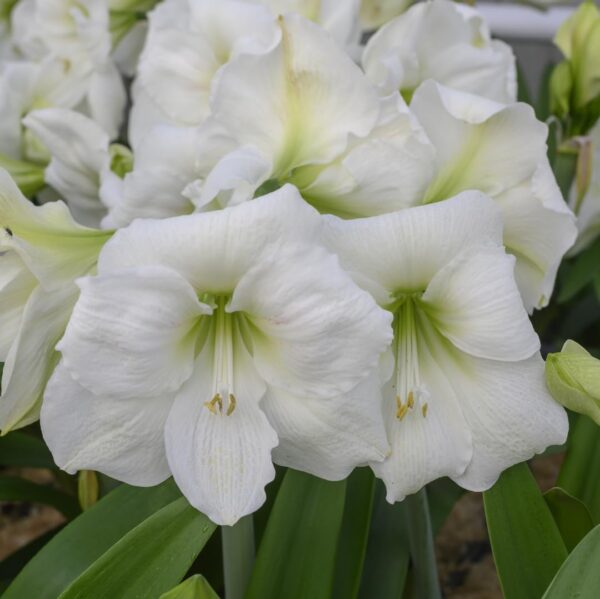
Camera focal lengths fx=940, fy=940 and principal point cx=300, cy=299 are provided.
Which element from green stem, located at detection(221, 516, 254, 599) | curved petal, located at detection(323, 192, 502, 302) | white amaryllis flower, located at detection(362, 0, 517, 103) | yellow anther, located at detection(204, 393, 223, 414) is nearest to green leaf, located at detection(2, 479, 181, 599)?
green stem, located at detection(221, 516, 254, 599)

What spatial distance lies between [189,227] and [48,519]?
39.7 inches

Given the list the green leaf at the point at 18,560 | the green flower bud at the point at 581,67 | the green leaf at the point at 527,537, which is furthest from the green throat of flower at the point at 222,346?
the green flower bud at the point at 581,67

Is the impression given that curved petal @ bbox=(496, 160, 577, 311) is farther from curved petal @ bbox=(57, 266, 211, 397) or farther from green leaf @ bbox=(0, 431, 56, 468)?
green leaf @ bbox=(0, 431, 56, 468)

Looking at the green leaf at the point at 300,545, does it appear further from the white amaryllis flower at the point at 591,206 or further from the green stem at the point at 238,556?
the white amaryllis flower at the point at 591,206

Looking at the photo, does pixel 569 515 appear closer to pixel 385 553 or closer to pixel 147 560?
pixel 385 553

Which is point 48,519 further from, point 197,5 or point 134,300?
point 134,300

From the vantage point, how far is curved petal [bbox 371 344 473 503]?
0.61 meters

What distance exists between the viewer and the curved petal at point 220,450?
566 mm

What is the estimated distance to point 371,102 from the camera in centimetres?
64

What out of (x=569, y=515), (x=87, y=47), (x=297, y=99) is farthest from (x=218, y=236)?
(x=87, y=47)

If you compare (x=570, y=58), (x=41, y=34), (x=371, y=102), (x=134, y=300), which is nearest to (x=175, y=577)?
(x=134, y=300)

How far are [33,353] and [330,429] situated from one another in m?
0.19

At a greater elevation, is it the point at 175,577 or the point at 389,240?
the point at 389,240

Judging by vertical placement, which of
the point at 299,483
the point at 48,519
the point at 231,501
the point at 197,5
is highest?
the point at 197,5
